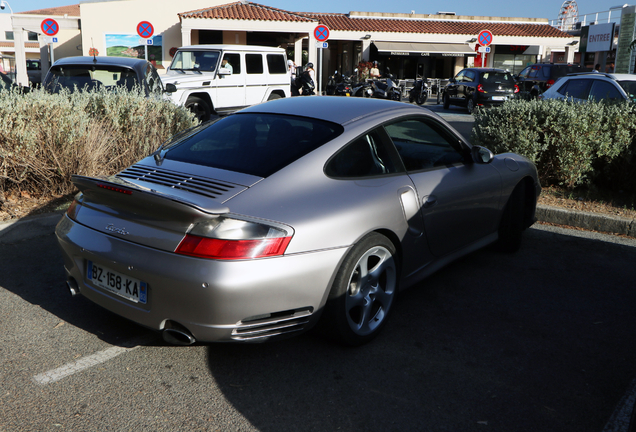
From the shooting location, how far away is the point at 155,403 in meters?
2.82

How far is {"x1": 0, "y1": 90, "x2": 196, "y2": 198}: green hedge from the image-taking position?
587 cm

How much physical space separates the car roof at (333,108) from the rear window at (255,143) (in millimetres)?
86

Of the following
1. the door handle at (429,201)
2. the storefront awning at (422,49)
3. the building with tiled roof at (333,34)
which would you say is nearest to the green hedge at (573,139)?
the door handle at (429,201)

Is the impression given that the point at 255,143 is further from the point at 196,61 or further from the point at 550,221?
the point at 196,61

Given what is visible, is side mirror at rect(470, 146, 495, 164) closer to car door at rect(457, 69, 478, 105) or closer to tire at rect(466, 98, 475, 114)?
tire at rect(466, 98, 475, 114)

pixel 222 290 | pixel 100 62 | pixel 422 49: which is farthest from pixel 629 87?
pixel 422 49

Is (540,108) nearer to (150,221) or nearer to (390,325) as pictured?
(390,325)

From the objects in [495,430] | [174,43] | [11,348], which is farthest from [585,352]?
[174,43]

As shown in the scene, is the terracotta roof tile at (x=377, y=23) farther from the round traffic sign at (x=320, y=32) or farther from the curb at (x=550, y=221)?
the curb at (x=550, y=221)

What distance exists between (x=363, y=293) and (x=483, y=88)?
17.9 meters

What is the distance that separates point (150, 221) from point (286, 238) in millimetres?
720

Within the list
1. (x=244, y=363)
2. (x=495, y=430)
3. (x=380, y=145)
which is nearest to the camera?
(x=495, y=430)

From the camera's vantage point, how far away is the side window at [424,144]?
3.99m

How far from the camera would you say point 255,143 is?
3627mm
